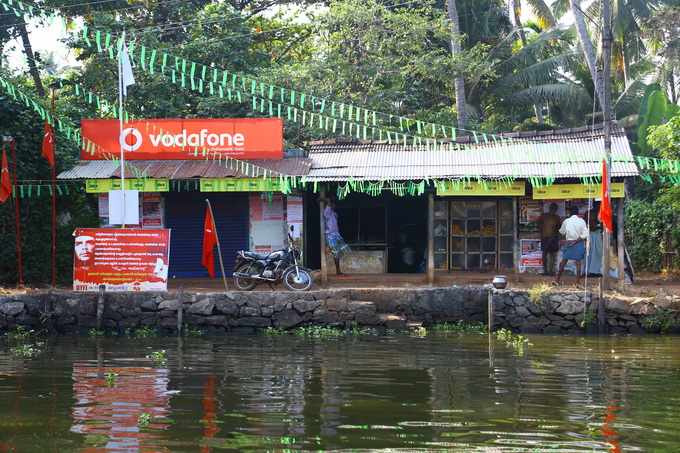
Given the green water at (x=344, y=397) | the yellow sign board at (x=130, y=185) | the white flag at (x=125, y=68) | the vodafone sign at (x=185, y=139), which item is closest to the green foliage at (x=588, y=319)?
the green water at (x=344, y=397)

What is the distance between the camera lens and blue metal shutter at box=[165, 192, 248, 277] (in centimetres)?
1842

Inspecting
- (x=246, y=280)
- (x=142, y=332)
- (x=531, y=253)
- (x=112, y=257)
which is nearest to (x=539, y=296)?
(x=531, y=253)

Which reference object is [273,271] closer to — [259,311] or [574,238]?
[259,311]

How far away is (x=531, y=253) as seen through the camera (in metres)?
17.4

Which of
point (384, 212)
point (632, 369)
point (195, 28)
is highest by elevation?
point (195, 28)

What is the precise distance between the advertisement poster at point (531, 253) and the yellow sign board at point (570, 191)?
1207mm

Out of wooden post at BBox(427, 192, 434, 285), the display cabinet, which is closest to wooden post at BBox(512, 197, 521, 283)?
the display cabinet

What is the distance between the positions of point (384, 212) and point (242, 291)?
4.90 metres

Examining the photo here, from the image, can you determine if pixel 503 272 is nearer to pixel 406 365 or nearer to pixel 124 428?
pixel 406 365

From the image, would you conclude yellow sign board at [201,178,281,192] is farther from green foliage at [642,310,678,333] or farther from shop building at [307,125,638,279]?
green foliage at [642,310,678,333]

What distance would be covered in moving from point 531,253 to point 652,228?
15.2ft

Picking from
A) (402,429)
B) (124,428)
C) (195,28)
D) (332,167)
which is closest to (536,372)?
(402,429)

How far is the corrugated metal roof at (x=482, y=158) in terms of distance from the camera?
53.1 feet

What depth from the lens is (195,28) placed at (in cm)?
2317
